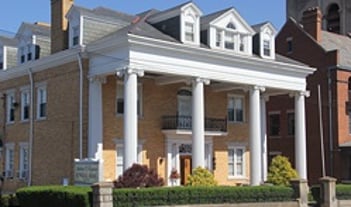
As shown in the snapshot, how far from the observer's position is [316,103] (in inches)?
2056

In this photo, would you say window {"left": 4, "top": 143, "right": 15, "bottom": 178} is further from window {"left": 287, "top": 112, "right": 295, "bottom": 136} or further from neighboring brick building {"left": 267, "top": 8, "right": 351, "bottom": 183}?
window {"left": 287, "top": 112, "right": 295, "bottom": 136}

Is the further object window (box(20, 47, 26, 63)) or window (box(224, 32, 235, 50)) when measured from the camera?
window (box(20, 47, 26, 63))

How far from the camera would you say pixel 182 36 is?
34.8 metres

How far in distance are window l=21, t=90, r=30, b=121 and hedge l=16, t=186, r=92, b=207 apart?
38.2ft

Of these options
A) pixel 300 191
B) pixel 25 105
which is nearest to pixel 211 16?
pixel 300 191

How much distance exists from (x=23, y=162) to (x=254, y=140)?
1419 cm

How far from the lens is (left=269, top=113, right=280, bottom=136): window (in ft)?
181

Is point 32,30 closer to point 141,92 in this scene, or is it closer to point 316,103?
point 141,92

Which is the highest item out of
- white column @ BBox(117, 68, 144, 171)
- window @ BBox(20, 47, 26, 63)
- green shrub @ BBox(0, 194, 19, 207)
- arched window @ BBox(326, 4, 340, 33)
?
arched window @ BBox(326, 4, 340, 33)

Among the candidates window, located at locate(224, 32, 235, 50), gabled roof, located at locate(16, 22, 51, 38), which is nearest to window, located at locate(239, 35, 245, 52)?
window, located at locate(224, 32, 235, 50)

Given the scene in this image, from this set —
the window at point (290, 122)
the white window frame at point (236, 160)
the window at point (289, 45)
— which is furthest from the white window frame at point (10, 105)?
the window at point (289, 45)

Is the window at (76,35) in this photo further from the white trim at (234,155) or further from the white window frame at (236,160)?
the white window frame at (236,160)

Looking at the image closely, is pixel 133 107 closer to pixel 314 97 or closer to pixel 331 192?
pixel 331 192

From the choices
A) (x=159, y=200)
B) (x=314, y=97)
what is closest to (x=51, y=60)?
(x=159, y=200)
